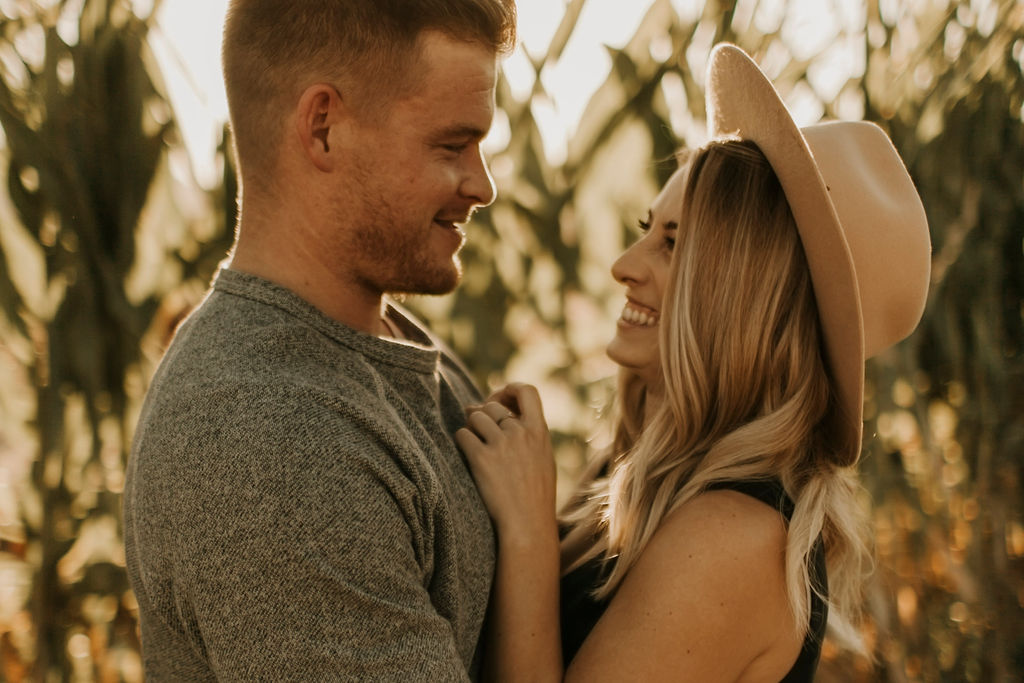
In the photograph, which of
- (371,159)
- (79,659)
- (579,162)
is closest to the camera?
(371,159)

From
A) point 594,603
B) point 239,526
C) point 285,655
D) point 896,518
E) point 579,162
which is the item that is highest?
point 579,162

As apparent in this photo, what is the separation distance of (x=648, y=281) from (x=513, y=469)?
0.49 m

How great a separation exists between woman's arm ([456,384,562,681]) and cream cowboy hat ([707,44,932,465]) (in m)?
0.45

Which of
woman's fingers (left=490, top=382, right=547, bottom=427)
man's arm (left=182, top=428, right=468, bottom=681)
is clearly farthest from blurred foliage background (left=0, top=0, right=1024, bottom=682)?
man's arm (left=182, top=428, right=468, bottom=681)

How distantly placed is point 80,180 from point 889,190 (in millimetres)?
1379

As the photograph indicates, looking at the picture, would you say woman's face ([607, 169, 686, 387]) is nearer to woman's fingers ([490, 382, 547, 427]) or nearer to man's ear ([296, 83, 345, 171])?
woman's fingers ([490, 382, 547, 427])

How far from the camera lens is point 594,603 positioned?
1.33m

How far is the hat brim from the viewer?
1.24 metres

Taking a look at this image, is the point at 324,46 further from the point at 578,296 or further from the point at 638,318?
the point at 578,296

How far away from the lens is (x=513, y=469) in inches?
48.3

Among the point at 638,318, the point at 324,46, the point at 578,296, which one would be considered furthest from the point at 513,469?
the point at 578,296

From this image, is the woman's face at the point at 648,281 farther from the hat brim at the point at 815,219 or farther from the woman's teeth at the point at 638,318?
the hat brim at the point at 815,219

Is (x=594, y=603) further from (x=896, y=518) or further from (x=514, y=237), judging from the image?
(x=896, y=518)

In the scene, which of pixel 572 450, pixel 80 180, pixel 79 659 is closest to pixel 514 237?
pixel 572 450
